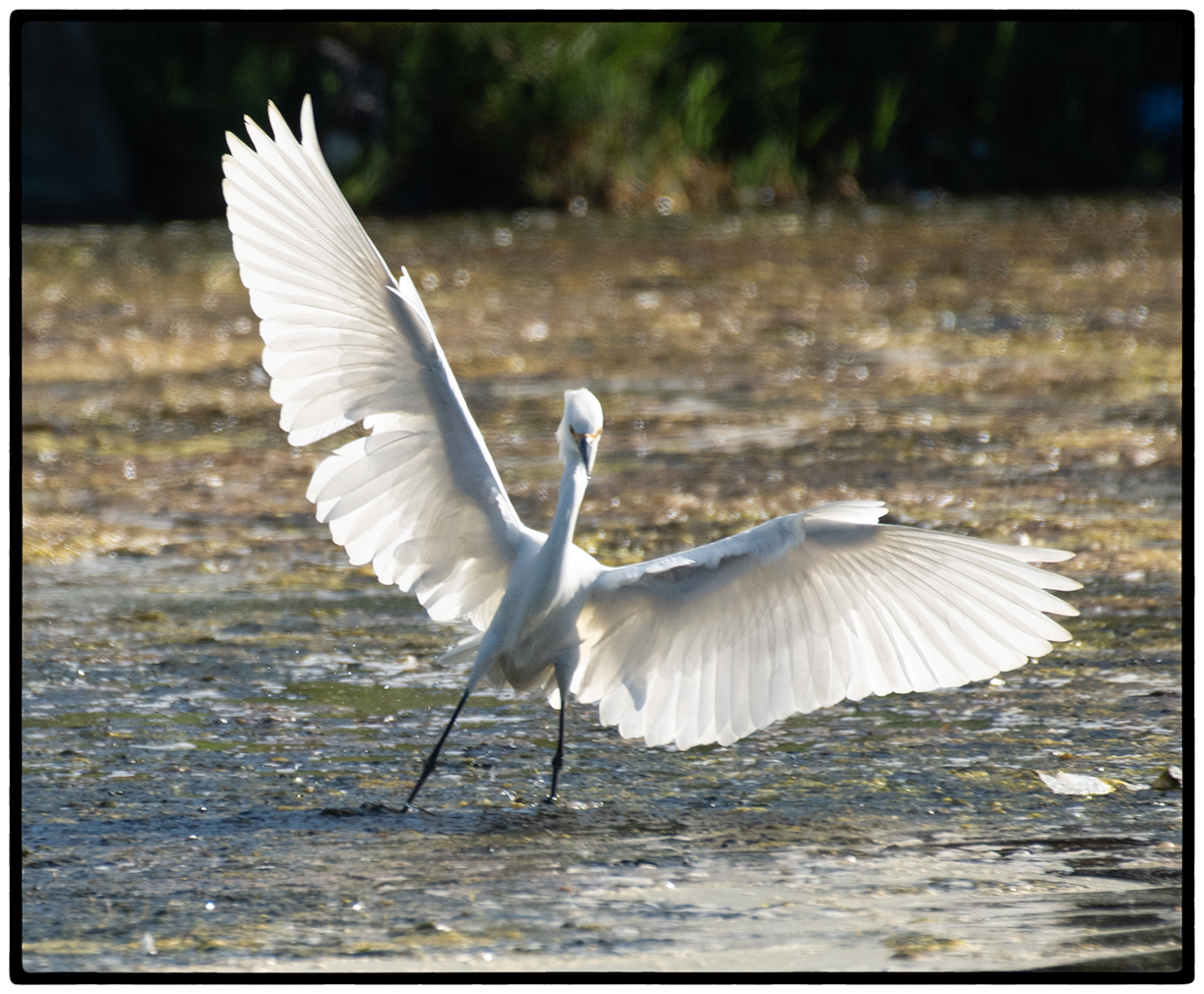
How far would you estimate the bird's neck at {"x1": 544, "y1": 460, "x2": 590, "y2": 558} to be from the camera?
3875mm

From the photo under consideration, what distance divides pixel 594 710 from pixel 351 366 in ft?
4.34

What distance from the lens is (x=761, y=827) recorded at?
3.83 m

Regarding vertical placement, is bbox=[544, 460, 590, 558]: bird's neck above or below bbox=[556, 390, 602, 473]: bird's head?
below

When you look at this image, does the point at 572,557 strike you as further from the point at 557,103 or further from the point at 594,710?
the point at 557,103

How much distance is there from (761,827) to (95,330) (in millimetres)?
7782

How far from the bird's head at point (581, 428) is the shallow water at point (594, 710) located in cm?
80

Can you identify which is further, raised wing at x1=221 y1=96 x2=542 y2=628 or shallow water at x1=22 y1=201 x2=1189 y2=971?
raised wing at x1=221 y1=96 x2=542 y2=628

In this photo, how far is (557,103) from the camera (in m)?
16.4

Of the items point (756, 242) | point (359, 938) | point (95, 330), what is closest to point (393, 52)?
point (756, 242)

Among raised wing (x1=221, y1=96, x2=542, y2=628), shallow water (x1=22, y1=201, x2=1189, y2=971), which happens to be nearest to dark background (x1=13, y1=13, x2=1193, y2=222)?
shallow water (x1=22, y1=201, x2=1189, y2=971)

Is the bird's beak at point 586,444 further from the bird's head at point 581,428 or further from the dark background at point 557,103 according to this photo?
the dark background at point 557,103

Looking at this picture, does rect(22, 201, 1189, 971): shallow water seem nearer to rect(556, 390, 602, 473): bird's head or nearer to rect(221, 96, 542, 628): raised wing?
rect(221, 96, 542, 628): raised wing

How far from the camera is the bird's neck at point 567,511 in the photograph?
153 inches

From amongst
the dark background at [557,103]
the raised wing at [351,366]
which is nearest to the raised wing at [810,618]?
the raised wing at [351,366]
